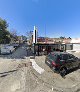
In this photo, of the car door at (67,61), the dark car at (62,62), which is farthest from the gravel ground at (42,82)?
the car door at (67,61)

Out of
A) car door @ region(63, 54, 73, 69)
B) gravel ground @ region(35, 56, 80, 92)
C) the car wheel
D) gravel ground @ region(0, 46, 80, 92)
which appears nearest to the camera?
gravel ground @ region(0, 46, 80, 92)

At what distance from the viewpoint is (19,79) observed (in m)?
11.6

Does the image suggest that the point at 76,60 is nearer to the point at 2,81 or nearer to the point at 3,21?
the point at 2,81

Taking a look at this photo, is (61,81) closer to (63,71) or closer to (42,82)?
(42,82)

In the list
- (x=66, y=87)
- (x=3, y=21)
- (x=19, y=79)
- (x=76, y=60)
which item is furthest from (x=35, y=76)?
(x=3, y=21)

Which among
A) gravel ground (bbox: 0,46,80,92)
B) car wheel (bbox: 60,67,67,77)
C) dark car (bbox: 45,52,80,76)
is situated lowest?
gravel ground (bbox: 0,46,80,92)

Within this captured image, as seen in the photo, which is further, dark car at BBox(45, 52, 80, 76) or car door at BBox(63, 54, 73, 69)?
car door at BBox(63, 54, 73, 69)

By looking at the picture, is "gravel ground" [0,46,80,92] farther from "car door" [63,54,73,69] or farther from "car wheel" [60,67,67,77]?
"car door" [63,54,73,69]

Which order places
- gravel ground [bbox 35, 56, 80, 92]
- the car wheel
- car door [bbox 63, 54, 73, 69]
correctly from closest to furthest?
1. gravel ground [bbox 35, 56, 80, 92]
2. the car wheel
3. car door [bbox 63, 54, 73, 69]

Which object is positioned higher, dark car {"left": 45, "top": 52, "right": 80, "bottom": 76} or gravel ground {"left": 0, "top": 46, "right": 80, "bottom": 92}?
dark car {"left": 45, "top": 52, "right": 80, "bottom": 76}

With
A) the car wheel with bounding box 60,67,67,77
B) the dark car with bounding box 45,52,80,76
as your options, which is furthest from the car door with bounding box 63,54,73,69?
the car wheel with bounding box 60,67,67,77

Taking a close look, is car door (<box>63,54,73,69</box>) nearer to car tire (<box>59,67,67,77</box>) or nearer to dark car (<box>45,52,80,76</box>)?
dark car (<box>45,52,80,76</box>)

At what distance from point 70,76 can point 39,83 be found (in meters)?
3.02

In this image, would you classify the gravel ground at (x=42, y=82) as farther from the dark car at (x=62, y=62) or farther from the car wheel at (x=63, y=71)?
the dark car at (x=62, y=62)
